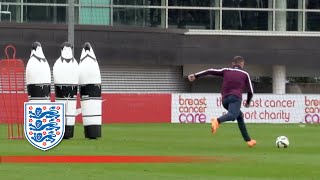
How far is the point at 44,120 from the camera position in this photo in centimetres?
1630

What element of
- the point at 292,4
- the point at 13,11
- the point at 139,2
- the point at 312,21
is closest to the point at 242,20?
the point at 292,4

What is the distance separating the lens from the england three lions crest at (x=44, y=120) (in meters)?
16.3

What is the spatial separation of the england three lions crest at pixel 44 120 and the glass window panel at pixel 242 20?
36091mm

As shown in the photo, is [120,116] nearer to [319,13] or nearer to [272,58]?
[272,58]

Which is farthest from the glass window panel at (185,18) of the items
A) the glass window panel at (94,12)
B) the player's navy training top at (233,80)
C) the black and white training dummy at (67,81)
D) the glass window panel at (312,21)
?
the player's navy training top at (233,80)

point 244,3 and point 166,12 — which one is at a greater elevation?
point 244,3

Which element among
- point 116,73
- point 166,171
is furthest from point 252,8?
point 166,171

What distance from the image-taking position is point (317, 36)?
5166 centimetres

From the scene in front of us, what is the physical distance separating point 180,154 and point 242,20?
113 feet

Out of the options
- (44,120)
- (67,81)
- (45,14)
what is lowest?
(44,120)

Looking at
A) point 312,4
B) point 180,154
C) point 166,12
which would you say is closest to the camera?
point 180,154

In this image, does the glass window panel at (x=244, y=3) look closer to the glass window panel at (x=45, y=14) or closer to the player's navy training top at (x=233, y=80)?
the glass window panel at (x=45, y=14)

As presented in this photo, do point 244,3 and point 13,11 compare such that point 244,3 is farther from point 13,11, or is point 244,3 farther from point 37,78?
point 37,78

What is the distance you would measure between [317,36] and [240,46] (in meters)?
4.38
